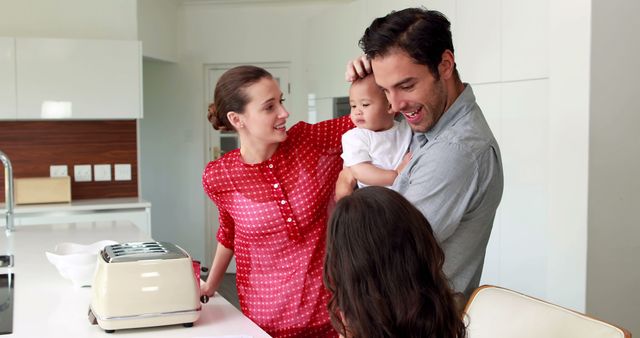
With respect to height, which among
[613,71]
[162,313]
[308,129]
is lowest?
[162,313]

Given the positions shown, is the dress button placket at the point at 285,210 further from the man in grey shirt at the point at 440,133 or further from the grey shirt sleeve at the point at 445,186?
the grey shirt sleeve at the point at 445,186

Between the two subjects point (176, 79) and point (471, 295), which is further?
point (176, 79)

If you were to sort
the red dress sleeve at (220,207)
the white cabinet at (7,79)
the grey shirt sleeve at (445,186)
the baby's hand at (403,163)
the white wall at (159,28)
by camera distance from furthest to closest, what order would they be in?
the white wall at (159,28) → the white cabinet at (7,79) → the red dress sleeve at (220,207) → the baby's hand at (403,163) → the grey shirt sleeve at (445,186)

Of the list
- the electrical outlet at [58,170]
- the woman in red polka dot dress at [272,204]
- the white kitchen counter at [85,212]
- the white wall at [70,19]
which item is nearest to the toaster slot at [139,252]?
the woman in red polka dot dress at [272,204]

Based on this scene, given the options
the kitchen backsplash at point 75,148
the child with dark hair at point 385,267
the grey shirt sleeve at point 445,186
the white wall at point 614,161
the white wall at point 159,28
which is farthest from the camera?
the white wall at point 159,28

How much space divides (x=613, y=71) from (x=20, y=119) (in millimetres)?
4314

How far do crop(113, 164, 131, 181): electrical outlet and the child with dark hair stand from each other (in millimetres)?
5358

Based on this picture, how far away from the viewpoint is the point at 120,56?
5875mm

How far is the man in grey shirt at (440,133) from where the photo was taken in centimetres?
167

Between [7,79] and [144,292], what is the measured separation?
160 inches

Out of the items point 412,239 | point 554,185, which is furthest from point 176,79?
point 412,239

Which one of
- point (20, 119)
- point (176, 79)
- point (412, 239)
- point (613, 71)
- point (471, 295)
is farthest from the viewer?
point (176, 79)

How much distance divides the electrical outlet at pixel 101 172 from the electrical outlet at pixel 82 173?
0.16ft

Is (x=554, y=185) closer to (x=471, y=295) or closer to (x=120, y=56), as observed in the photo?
(x=471, y=295)
